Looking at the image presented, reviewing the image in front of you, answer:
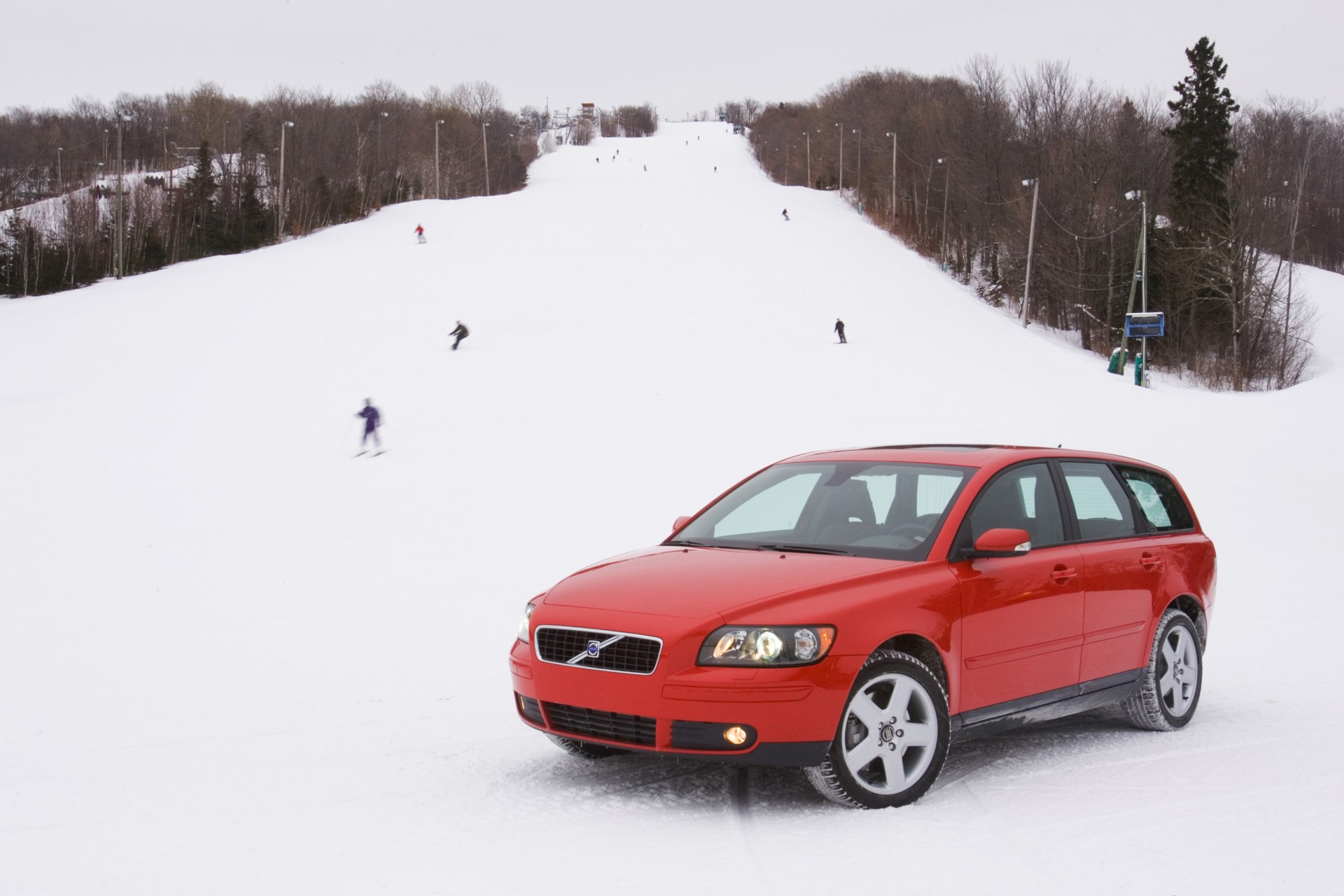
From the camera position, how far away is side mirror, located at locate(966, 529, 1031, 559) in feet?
18.6

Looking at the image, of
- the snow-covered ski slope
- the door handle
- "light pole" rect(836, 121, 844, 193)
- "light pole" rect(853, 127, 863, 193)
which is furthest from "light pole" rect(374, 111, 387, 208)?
the door handle

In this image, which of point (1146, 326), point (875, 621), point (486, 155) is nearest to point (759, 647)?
point (875, 621)

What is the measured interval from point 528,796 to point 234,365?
36.9m

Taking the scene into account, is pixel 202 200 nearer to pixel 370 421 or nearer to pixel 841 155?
pixel 841 155

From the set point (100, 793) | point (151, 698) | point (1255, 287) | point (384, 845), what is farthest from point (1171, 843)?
point (1255, 287)

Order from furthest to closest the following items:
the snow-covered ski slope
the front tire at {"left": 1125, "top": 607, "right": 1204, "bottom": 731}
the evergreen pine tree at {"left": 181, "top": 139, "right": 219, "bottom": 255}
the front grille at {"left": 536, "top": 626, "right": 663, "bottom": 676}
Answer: the evergreen pine tree at {"left": 181, "top": 139, "right": 219, "bottom": 255} < the front tire at {"left": 1125, "top": 607, "right": 1204, "bottom": 731} < the front grille at {"left": 536, "top": 626, "right": 663, "bottom": 676} < the snow-covered ski slope

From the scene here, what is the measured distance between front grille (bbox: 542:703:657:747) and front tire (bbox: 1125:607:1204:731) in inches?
133

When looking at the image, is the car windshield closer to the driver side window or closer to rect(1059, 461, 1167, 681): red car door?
the driver side window

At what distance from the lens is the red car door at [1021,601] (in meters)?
5.76

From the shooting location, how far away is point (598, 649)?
534cm

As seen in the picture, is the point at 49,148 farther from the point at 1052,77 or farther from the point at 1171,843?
the point at 1171,843

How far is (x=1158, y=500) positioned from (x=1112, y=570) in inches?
46.8

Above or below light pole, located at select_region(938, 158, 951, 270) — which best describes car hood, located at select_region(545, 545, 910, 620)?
below

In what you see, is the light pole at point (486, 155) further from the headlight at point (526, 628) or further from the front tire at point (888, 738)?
the front tire at point (888, 738)
